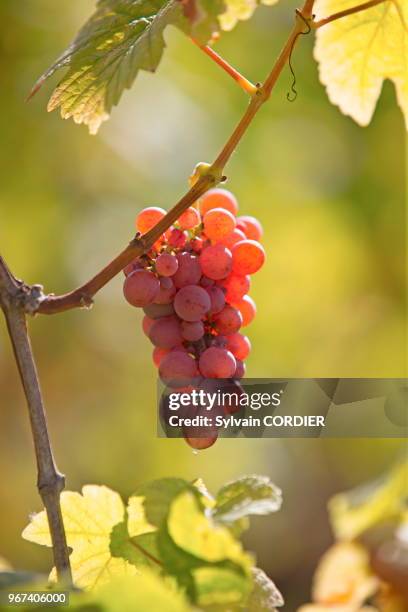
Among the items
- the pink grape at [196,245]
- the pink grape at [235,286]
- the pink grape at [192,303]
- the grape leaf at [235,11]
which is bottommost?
the pink grape at [192,303]

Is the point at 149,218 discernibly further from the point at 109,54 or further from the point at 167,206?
the point at 167,206

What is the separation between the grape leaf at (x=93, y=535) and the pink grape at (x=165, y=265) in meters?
0.17

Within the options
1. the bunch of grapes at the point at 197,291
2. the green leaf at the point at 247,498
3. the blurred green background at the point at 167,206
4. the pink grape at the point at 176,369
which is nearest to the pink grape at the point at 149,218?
the bunch of grapes at the point at 197,291

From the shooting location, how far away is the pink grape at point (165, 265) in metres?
0.62

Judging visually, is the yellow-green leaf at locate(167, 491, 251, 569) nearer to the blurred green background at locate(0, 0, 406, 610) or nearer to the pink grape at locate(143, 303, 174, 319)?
the pink grape at locate(143, 303, 174, 319)

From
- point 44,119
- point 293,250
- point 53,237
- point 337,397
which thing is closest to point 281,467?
point 293,250

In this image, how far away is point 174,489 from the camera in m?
0.56

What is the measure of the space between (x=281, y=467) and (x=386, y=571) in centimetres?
236

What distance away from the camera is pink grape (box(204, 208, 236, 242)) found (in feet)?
2.14

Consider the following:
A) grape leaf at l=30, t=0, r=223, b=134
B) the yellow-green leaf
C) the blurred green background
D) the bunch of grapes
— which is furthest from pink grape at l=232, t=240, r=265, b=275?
the blurred green background

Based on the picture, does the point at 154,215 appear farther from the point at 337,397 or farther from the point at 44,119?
the point at 44,119

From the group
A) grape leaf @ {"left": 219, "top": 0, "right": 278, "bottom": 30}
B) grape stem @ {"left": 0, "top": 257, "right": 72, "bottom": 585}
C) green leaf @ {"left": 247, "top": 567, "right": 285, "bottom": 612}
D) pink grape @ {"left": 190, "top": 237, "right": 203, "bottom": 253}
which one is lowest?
green leaf @ {"left": 247, "top": 567, "right": 285, "bottom": 612}

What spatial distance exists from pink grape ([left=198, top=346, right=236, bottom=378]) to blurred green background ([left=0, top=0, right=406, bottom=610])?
2013mm

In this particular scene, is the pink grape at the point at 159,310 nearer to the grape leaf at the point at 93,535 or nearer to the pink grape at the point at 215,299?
the pink grape at the point at 215,299
